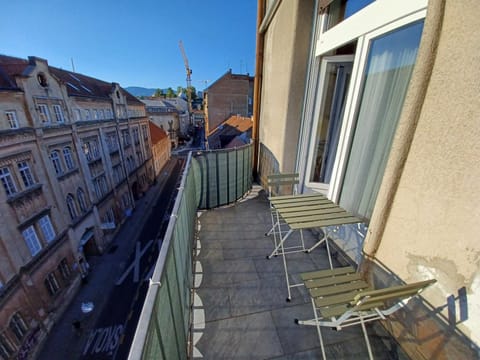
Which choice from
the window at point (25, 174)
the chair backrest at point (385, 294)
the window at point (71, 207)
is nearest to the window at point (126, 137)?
→ the window at point (71, 207)

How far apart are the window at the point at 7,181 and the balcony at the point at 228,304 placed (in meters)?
8.27

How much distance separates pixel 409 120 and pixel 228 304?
9.52ft

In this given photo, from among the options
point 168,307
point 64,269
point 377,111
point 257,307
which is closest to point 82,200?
point 64,269

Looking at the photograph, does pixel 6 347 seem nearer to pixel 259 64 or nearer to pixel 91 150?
pixel 91 150

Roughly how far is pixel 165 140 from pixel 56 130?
20110mm

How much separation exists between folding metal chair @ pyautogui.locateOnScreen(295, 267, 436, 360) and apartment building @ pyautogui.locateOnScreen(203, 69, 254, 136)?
2364 centimetres

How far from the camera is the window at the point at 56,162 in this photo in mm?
9733

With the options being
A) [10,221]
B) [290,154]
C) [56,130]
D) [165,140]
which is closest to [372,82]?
[290,154]

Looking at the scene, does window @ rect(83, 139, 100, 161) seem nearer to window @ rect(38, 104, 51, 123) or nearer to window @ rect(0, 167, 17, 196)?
window @ rect(38, 104, 51, 123)

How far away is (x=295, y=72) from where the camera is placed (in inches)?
159

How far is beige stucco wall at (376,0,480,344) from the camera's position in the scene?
1368mm

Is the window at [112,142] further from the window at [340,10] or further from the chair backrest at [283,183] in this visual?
the window at [340,10]

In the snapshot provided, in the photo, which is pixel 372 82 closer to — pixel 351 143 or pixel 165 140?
pixel 351 143

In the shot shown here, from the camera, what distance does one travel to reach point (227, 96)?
964 inches
